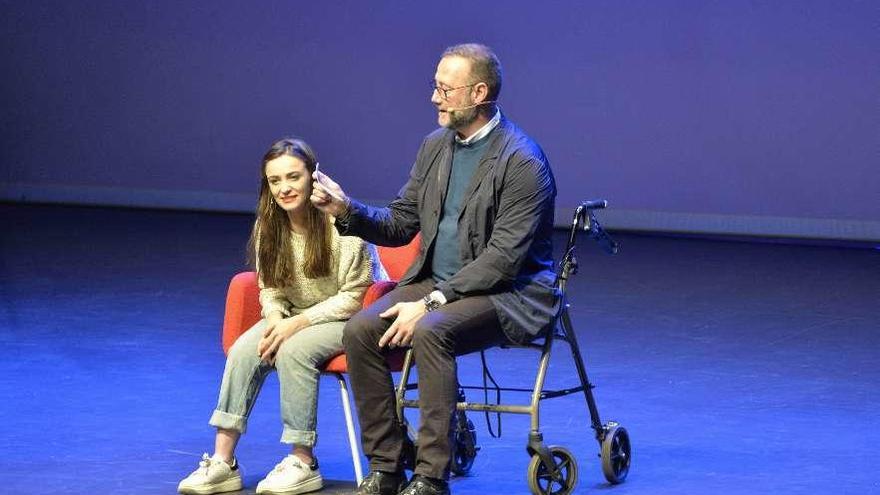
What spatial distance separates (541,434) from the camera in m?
3.95

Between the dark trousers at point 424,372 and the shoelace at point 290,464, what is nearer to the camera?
the dark trousers at point 424,372

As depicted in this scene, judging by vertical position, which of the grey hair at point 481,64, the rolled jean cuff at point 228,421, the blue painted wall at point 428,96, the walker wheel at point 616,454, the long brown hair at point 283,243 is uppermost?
the blue painted wall at point 428,96

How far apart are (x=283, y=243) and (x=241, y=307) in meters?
0.26

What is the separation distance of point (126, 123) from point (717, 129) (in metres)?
4.55

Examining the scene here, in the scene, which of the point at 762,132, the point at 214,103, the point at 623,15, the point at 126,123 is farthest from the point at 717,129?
the point at 126,123

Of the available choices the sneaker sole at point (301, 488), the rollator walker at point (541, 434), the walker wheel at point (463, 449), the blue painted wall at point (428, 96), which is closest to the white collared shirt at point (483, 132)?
the rollator walker at point (541, 434)

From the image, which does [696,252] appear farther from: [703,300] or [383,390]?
[383,390]

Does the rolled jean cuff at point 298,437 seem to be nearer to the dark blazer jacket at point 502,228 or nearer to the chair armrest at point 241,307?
the chair armrest at point 241,307

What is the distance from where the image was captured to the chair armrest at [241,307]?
4.39 m

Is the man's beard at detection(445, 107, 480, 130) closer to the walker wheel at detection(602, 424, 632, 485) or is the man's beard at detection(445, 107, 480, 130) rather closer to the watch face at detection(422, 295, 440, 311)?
the watch face at detection(422, 295, 440, 311)

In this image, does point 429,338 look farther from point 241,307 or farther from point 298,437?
point 241,307

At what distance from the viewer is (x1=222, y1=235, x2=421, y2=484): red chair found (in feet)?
13.5

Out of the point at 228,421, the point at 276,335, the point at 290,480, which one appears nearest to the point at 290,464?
the point at 290,480

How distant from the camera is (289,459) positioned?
13.5 ft
